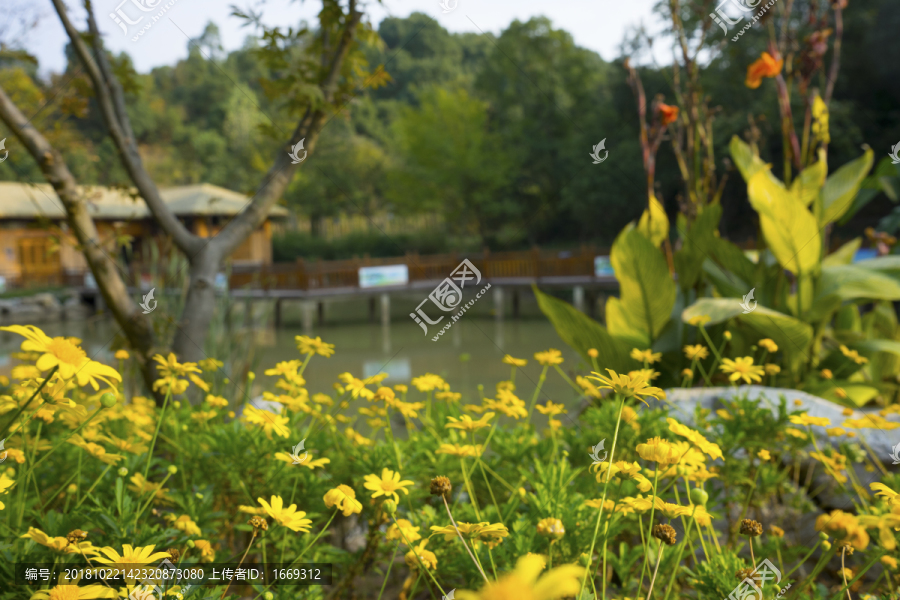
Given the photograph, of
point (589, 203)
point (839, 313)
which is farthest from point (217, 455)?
point (589, 203)

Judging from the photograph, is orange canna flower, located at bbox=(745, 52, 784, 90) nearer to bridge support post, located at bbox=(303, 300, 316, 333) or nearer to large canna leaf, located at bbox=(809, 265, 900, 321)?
large canna leaf, located at bbox=(809, 265, 900, 321)

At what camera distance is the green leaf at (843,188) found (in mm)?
2939

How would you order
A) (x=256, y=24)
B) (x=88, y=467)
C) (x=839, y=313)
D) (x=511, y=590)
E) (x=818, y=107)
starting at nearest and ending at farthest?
(x=511, y=590) < (x=88, y=467) < (x=256, y=24) < (x=818, y=107) < (x=839, y=313)

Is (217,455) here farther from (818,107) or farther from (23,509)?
(818,107)

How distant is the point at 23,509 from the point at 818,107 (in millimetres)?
3400

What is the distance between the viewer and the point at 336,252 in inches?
893

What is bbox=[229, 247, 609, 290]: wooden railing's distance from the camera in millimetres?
13344

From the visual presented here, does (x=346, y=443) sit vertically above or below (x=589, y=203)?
below

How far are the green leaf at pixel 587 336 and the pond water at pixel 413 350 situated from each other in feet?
5.49

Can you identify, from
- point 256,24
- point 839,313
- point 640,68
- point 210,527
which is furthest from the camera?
point 640,68

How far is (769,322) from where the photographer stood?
8.29 feet

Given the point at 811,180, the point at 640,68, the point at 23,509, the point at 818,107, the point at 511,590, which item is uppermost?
the point at 640,68
